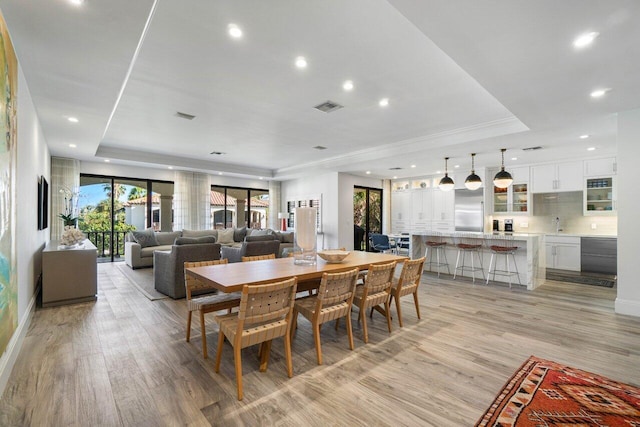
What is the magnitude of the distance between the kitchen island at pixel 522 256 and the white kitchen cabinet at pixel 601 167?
2.20 m

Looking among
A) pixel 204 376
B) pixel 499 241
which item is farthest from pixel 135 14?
pixel 499 241

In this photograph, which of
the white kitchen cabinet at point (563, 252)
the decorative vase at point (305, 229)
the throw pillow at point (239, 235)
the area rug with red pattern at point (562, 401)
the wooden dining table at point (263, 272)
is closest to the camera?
the area rug with red pattern at point (562, 401)

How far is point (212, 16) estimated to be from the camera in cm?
235

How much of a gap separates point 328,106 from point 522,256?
4410mm

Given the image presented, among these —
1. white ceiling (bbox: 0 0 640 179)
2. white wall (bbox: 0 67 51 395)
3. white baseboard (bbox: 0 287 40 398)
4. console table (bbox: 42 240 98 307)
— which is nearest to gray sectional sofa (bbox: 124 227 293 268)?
console table (bbox: 42 240 98 307)

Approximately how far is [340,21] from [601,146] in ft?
19.7

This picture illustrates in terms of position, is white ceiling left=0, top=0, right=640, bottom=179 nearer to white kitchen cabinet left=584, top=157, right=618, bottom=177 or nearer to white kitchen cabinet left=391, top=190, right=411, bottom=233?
white kitchen cabinet left=584, top=157, right=618, bottom=177

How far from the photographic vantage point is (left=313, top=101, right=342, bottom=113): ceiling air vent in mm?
4133

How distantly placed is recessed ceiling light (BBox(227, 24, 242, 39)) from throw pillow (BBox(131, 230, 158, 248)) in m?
6.21

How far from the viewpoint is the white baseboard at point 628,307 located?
3850 millimetres

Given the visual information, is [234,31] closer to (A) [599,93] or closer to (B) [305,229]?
(B) [305,229]

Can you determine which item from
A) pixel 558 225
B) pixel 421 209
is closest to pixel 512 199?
pixel 558 225

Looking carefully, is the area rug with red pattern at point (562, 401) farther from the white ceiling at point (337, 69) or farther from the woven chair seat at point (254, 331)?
the white ceiling at point (337, 69)

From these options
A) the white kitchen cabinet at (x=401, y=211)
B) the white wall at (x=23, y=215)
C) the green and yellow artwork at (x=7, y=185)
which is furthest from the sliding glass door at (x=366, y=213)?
the green and yellow artwork at (x=7, y=185)
